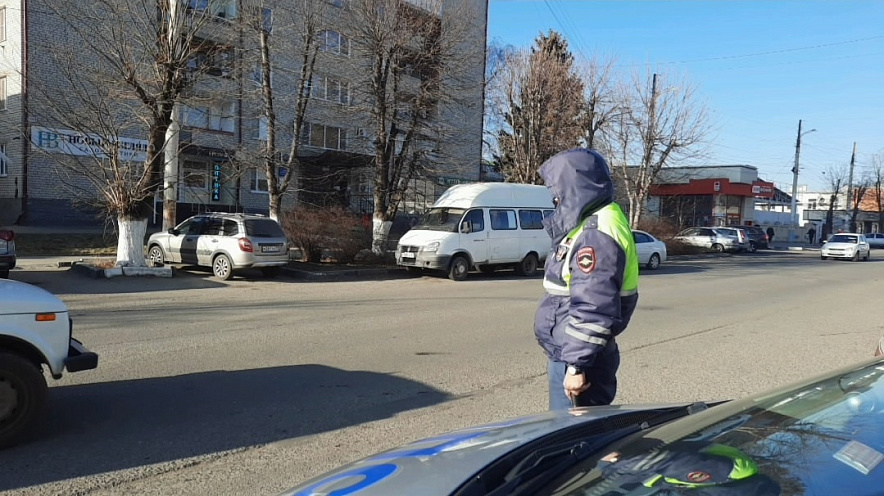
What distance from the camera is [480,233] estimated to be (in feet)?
57.0

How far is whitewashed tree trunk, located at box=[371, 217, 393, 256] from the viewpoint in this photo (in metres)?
19.7

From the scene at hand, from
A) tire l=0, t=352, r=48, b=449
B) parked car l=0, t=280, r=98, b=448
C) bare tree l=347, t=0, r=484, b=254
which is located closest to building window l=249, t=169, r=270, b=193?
bare tree l=347, t=0, r=484, b=254

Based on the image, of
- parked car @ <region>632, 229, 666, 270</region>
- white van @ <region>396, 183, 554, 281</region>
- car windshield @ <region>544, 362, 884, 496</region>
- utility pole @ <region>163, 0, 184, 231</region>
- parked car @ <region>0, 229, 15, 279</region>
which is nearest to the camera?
car windshield @ <region>544, 362, 884, 496</region>

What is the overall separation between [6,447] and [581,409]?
3.88m

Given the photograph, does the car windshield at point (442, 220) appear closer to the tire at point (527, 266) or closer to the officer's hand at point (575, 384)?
the tire at point (527, 266)

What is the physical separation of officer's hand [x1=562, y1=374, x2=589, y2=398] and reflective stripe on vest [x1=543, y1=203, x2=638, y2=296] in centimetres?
39

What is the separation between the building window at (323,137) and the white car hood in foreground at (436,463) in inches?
1143

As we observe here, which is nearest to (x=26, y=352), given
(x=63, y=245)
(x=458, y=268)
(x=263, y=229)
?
(x=263, y=229)

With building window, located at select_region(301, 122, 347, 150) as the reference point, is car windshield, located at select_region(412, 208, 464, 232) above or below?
below

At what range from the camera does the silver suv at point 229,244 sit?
1496 centimetres

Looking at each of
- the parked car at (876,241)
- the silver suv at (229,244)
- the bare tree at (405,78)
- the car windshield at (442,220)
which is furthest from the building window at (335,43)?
the parked car at (876,241)

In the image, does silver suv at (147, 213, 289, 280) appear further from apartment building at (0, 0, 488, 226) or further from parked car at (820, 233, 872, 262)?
parked car at (820, 233, 872, 262)

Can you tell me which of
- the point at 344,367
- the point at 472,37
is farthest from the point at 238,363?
the point at 472,37

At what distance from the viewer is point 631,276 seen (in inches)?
117
